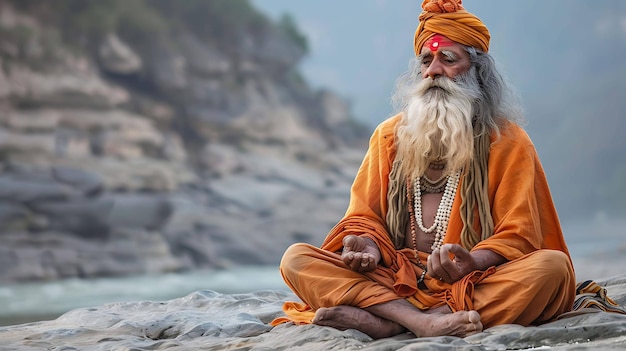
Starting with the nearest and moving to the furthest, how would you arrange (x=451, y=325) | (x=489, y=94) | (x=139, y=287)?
1. (x=451, y=325)
2. (x=489, y=94)
3. (x=139, y=287)

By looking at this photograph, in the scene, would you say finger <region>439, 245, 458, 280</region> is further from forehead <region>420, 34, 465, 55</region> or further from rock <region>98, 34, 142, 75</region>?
rock <region>98, 34, 142, 75</region>

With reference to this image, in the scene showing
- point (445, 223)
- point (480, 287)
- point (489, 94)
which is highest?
point (489, 94)

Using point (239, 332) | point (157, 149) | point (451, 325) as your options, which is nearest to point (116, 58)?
point (157, 149)

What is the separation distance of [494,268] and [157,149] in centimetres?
1436

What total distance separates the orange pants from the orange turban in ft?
2.50

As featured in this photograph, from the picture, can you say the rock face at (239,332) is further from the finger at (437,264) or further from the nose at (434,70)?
the nose at (434,70)

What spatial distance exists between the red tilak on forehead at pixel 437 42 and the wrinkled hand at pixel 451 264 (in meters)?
0.72

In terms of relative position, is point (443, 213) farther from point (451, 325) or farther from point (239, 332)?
point (239, 332)

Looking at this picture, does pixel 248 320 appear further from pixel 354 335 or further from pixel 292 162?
pixel 292 162

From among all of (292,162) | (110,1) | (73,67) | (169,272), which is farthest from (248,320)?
(110,1)

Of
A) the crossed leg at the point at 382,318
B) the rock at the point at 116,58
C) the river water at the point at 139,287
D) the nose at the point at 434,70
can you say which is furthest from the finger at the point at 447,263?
the rock at the point at 116,58

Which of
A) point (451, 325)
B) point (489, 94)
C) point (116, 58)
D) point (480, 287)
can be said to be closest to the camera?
point (451, 325)

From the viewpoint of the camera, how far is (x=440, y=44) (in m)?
2.73

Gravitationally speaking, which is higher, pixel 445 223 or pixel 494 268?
pixel 445 223
